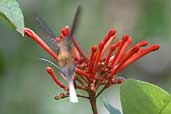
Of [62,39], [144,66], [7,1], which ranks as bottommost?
[144,66]

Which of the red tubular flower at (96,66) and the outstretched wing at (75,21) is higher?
the outstretched wing at (75,21)

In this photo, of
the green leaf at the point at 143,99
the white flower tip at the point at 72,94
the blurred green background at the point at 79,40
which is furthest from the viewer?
the blurred green background at the point at 79,40

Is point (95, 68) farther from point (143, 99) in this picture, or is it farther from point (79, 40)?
point (79, 40)

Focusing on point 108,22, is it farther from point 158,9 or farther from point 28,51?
point 28,51

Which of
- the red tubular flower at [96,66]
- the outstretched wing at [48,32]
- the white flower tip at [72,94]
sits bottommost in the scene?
the white flower tip at [72,94]

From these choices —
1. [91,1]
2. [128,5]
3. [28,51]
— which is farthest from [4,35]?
[128,5]

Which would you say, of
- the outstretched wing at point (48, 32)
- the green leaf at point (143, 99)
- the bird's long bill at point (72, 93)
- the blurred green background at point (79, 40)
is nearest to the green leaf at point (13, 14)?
the outstretched wing at point (48, 32)

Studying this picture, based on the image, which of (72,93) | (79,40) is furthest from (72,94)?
(79,40)

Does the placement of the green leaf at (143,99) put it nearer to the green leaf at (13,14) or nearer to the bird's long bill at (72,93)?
the bird's long bill at (72,93)

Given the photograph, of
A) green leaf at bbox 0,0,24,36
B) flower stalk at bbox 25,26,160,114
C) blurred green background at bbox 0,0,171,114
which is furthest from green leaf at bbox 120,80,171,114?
blurred green background at bbox 0,0,171,114
